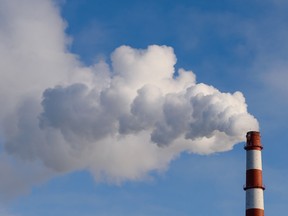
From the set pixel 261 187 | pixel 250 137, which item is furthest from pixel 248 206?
pixel 250 137

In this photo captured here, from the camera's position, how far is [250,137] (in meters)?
33.4

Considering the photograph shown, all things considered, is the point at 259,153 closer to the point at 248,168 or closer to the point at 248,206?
the point at 248,168

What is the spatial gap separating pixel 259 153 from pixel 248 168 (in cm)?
117

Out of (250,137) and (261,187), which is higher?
(250,137)

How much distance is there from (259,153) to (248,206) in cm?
325

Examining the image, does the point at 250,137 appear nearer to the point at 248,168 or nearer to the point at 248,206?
the point at 248,168

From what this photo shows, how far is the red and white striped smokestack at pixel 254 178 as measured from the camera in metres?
32.1

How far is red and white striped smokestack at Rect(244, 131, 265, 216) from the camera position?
3206cm

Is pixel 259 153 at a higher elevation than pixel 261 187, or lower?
higher

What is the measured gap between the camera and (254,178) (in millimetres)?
32469

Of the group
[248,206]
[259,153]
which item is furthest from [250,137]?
[248,206]

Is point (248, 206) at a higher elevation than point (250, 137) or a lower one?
lower

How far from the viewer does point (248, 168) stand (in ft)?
107

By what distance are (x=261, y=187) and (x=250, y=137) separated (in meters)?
3.09
